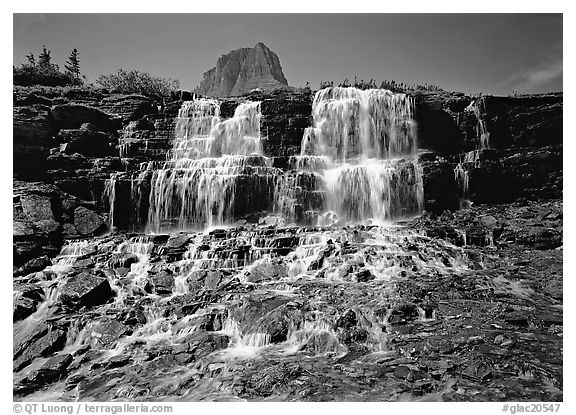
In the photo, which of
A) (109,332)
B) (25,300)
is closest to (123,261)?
(25,300)

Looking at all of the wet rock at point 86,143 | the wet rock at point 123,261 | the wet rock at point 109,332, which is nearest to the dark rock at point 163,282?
the wet rock at point 123,261

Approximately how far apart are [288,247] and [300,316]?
5.98 m

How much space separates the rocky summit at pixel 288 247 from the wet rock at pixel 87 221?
10 cm

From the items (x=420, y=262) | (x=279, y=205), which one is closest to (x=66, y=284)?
(x=279, y=205)

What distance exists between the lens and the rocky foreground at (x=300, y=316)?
7746mm

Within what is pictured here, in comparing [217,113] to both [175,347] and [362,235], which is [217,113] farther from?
[175,347]

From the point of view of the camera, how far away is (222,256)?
15.4m

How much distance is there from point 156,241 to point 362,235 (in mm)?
9766

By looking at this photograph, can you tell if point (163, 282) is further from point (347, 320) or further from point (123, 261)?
point (347, 320)

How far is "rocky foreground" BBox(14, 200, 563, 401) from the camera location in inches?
305

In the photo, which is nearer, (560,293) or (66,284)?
(560,293)

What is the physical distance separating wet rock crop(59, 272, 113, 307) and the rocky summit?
0.07m

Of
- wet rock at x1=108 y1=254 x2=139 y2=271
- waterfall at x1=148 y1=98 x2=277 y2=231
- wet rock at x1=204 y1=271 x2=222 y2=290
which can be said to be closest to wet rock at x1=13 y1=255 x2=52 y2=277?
wet rock at x1=108 y1=254 x2=139 y2=271

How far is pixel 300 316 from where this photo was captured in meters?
10.1
